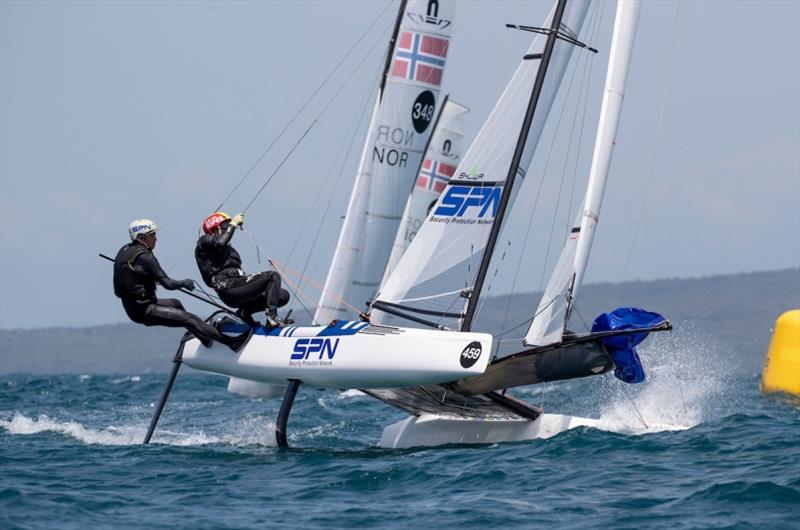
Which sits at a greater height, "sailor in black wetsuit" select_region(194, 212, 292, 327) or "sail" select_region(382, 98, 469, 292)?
"sail" select_region(382, 98, 469, 292)

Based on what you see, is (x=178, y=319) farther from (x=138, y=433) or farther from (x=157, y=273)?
(x=138, y=433)

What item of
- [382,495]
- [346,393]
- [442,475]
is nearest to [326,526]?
[382,495]

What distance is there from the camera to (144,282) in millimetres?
10578

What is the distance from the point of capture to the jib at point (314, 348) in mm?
10547

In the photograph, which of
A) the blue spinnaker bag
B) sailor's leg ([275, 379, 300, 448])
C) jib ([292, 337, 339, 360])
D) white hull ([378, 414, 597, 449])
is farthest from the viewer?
white hull ([378, 414, 597, 449])

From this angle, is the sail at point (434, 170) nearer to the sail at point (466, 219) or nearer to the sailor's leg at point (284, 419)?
the sail at point (466, 219)

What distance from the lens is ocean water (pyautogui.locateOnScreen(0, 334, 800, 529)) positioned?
749 centimetres

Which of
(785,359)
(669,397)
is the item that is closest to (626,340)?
(669,397)

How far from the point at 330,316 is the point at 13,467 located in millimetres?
7721

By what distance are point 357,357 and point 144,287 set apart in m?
1.85

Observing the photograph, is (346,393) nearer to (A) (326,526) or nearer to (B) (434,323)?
(B) (434,323)

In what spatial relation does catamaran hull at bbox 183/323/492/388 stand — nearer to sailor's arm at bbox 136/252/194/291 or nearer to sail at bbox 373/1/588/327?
sail at bbox 373/1/588/327

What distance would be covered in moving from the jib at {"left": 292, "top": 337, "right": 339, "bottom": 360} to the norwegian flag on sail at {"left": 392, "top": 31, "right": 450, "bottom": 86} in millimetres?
7058

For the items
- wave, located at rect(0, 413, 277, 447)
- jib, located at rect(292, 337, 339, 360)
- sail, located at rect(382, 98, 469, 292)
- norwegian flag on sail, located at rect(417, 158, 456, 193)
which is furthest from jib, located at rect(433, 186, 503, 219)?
norwegian flag on sail, located at rect(417, 158, 456, 193)
